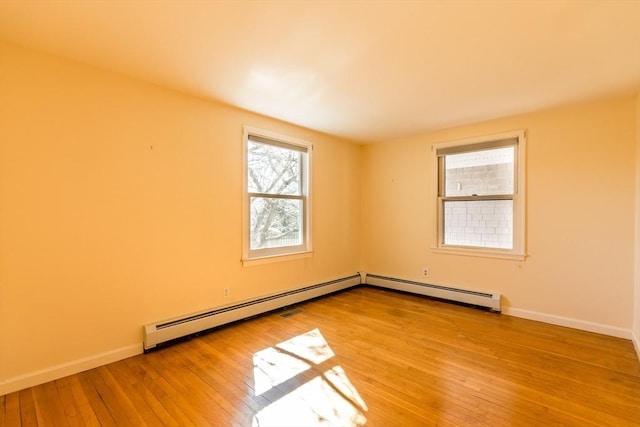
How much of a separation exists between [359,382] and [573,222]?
3084 millimetres

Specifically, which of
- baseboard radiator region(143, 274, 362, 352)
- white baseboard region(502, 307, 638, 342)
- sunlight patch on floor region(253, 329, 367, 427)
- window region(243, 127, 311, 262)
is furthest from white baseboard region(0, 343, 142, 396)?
white baseboard region(502, 307, 638, 342)

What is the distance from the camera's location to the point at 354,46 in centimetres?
220

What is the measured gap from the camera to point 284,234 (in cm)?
416

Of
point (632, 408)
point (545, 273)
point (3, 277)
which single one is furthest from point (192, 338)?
point (545, 273)

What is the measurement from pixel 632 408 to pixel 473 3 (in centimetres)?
280

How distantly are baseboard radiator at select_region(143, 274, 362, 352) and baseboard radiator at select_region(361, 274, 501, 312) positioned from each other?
0.94 m

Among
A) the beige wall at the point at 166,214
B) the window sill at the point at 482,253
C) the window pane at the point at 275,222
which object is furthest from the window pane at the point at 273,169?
the window sill at the point at 482,253

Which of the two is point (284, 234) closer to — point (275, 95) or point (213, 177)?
point (213, 177)

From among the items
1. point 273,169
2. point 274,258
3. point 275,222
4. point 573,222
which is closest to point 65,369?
point 274,258

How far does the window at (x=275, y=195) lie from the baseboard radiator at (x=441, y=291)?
1.49 meters

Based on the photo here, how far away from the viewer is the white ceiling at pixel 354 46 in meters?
1.81

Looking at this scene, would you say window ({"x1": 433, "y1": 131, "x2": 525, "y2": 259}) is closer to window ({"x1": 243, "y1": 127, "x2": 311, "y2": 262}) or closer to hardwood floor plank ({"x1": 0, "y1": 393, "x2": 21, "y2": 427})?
window ({"x1": 243, "y1": 127, "x2": 311, "y2": 262})

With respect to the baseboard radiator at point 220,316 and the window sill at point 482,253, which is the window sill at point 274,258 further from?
the window sill at point 482,253

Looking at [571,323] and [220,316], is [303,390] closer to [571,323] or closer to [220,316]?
[220,316]
